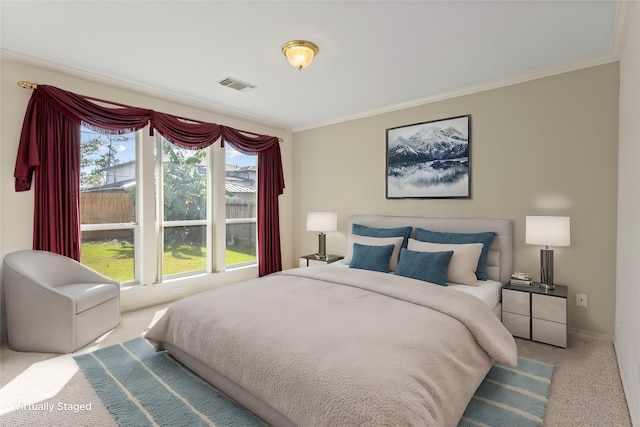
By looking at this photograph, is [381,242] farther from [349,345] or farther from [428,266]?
[349,345]

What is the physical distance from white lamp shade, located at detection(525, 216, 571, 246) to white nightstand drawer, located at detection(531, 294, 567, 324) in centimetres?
47

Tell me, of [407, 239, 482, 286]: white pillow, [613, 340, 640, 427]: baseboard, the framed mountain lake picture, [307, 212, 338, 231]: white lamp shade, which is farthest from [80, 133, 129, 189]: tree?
[613, 340, 640, 427]: baseboard

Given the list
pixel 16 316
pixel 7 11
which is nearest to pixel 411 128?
pixel 7 11

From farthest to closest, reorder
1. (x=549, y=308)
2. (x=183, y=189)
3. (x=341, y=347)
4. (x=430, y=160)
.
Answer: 1. (x=183, y=189)
2. (x=430, y=160)
3. (x=549, y=308)
4. (x=341, y=347)

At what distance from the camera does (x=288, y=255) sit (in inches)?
215

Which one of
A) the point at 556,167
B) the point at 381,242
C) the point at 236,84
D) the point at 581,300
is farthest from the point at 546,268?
the point at 236,84

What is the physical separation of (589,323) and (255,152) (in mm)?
4338

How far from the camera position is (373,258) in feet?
11.6

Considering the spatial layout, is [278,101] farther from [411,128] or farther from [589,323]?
[589,323]

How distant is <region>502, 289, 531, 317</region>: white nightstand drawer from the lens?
290 cm

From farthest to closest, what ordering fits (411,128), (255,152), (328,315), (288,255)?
1. (288,255)
2. (255,152)
3. (411,128)
4. (328,315)

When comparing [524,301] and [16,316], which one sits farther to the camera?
[524,301]

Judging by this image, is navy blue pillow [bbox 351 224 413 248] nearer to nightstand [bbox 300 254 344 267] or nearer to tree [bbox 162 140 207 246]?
nightstand [bbox 300 254 344 267]

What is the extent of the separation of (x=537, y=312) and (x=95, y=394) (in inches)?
135
